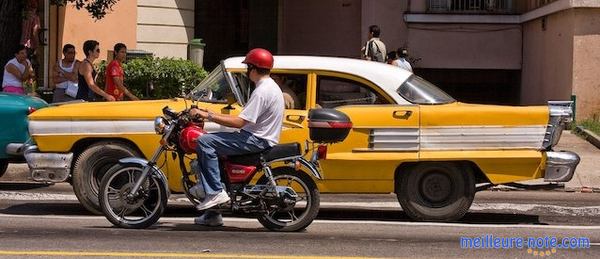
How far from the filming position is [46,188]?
1312 centimetres

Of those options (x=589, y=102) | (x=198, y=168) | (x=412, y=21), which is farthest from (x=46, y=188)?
(x=412, y=21)

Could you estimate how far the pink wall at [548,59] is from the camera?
19.4m

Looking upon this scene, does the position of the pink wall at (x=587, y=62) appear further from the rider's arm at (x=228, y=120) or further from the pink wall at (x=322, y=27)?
the rider's arm at (x=228, y=120)

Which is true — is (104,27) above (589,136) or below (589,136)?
above

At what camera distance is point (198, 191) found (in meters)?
9.34

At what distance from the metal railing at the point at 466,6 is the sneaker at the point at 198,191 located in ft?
48.5

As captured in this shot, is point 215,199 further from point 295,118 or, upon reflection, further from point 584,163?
point 584,163

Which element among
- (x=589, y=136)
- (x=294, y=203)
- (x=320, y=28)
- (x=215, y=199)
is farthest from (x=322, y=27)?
(x=215, y=199)

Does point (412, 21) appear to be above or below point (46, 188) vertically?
above

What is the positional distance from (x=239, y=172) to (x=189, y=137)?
0.53m

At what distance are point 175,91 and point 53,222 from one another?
345 inches

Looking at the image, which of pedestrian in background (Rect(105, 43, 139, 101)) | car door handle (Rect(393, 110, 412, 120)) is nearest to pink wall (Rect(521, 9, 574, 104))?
pedestrian in background (Rect(105, 43, 139, 101))

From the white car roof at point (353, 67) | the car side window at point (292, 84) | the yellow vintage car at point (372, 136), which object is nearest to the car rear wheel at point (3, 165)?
the yellow vintage car at point (372, 136)

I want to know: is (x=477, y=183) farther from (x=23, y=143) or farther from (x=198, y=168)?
(x=23, y=143)
